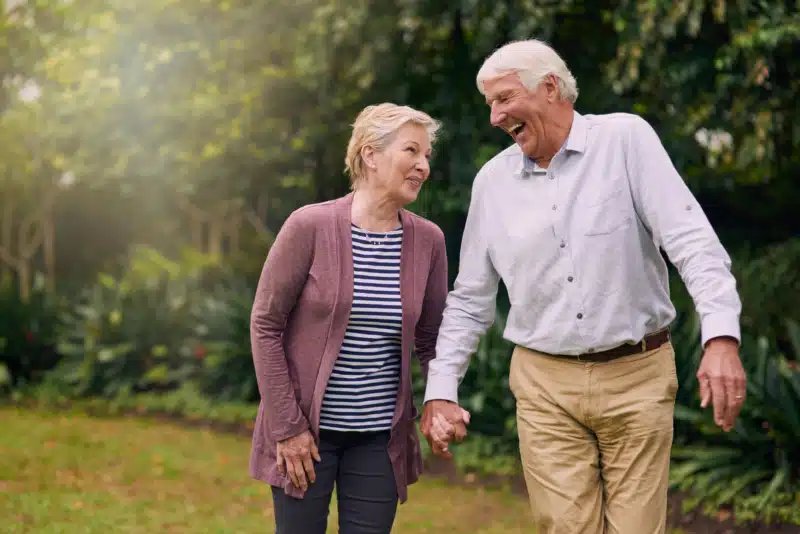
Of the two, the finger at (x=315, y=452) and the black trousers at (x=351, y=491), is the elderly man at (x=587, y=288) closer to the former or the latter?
the black trousers at (x=351, y=491)

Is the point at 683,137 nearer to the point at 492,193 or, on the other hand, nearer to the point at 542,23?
the point at 542,23

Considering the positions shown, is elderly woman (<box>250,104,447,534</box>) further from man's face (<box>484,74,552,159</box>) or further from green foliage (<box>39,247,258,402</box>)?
green foliage (<box>39,247,258,402</box>)

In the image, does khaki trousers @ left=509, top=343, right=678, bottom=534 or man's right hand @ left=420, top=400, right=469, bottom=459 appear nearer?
khaki trousers @ left=509, top=343, right=678, bottom=534

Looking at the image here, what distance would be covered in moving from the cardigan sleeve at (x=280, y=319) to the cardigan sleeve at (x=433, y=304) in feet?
1.69

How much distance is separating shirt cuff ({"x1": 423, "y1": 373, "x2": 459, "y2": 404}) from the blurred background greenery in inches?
137

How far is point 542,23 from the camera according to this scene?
8641 millimetres

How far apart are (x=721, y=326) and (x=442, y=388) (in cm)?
111

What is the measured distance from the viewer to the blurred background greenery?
7.65m

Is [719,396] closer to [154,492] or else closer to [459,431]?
[459,431]

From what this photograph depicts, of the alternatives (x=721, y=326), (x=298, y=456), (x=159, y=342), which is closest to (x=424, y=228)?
(x=298, y=456)

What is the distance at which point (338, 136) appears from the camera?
11648 millimetres

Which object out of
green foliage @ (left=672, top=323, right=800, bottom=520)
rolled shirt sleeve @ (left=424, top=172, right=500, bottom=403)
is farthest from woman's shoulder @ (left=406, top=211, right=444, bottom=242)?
green foliage @ (left=672, top=323, right=800, bottom=520)

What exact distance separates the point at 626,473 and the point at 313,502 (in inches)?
42.2

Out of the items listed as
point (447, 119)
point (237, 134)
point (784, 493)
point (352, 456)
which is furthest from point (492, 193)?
point (237, 134)
